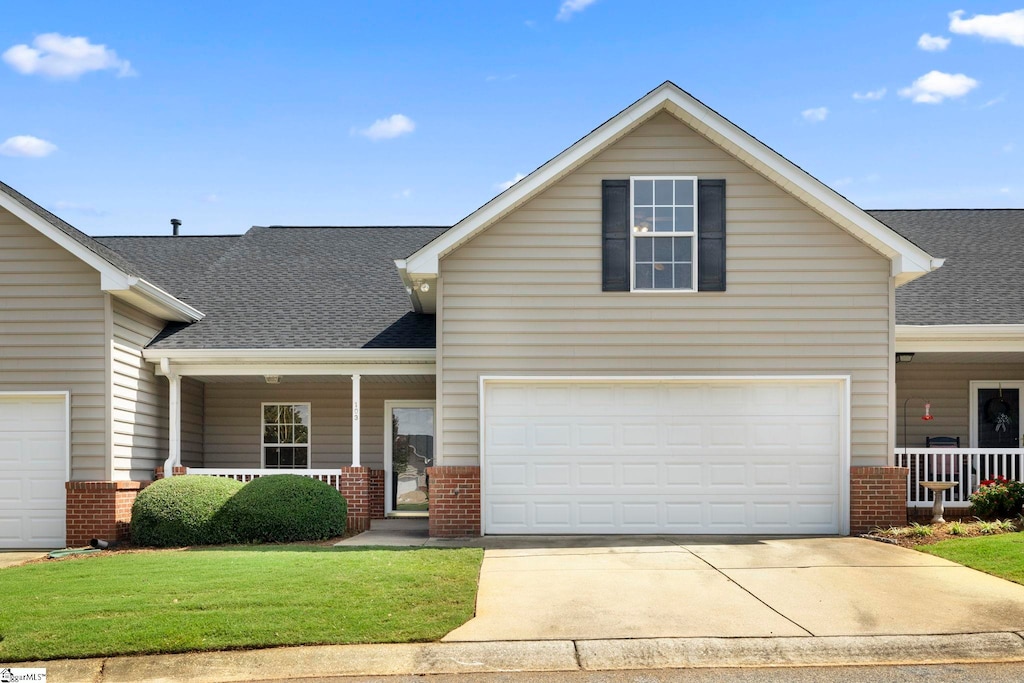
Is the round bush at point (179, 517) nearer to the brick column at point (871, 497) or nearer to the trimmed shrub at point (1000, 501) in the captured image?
the brick column at point (871, 497)

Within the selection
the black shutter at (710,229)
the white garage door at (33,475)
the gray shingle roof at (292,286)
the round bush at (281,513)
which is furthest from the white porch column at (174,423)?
the black shutter at (710,229)

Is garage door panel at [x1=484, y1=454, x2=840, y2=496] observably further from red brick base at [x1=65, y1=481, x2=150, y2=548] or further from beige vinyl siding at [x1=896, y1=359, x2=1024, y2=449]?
red brick base at [x1=65, y1=481, x2=150, y2=548]

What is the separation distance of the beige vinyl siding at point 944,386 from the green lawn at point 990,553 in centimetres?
515

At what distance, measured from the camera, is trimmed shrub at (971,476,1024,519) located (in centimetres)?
1403

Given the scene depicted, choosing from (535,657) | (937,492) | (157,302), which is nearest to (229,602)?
(535,657)

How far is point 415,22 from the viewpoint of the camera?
697 inches

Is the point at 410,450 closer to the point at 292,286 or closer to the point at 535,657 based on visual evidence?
the point at 292,286

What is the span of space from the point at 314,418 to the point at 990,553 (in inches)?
463

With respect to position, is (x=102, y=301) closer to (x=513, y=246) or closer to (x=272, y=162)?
(x=513, y=246)

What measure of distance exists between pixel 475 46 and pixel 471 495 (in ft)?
29.8

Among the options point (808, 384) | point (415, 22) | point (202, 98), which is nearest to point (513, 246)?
point (808, 384)

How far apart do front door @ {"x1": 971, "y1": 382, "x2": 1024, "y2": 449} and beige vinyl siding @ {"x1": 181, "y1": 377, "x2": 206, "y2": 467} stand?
1409 cm

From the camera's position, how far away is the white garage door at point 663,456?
1421 centimetres

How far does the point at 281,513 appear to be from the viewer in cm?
1371
